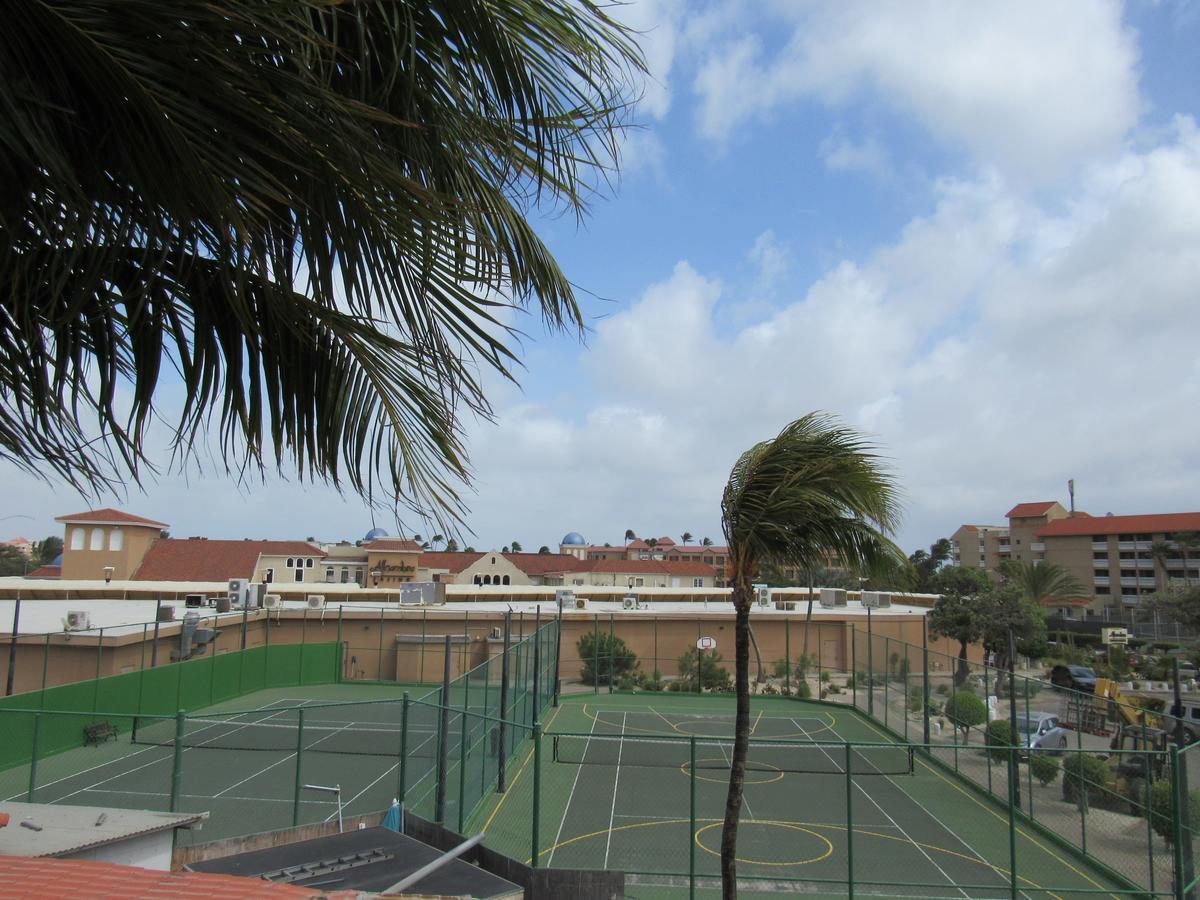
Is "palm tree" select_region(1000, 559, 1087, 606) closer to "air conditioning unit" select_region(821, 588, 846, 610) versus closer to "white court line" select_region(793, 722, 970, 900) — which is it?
"air conditioning unit" select_region(821, 588, 846, 610)

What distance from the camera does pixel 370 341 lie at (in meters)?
2.48

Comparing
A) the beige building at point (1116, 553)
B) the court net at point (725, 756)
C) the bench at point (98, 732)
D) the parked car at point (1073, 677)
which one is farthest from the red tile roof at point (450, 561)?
the court net at point (725, 756)

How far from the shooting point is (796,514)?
23.2 ft

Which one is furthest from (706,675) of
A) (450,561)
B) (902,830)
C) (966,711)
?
(450,561)

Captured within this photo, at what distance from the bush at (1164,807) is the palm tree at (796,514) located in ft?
27.6

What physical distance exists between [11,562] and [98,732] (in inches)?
3989

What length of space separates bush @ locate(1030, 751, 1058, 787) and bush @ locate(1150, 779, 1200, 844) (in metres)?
3.27

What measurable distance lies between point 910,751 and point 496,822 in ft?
34.4

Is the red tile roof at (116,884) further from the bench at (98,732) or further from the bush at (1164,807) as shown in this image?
the bench at (98,732)

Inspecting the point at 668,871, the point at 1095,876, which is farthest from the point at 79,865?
the point at 1095,876

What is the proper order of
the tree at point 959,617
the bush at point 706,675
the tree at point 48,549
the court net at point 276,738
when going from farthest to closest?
the tree at point 48,549 → the tree at point 959,617 → the bush at point 706,675 → the court net at point 276,738

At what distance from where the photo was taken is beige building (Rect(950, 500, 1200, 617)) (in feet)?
241

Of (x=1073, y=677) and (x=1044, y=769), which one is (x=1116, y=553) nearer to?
(x=1073, y=677)

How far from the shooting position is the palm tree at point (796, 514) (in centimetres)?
699
